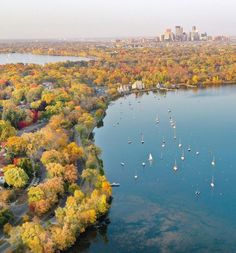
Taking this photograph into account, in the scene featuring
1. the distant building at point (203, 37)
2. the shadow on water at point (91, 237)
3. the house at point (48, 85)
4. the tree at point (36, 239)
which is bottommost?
the shadow on water at point (91, 237)

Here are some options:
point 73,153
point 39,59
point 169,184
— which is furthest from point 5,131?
point 39,59

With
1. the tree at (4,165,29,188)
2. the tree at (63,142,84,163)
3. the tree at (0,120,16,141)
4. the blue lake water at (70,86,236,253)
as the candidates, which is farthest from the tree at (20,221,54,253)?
the tree at (0,120,16,141)

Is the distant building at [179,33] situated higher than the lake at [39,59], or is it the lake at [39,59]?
the distant building at [179,33]

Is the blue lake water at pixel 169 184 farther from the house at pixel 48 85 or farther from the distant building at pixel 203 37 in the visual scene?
the distant building at pixel 203 37

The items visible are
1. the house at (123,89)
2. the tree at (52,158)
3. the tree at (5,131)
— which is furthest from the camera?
the house at (123,89)

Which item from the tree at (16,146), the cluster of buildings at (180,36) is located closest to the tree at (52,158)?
the tree at (16,146)

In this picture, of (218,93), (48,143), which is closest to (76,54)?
(218,93)

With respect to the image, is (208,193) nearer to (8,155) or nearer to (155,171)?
(155,171)
